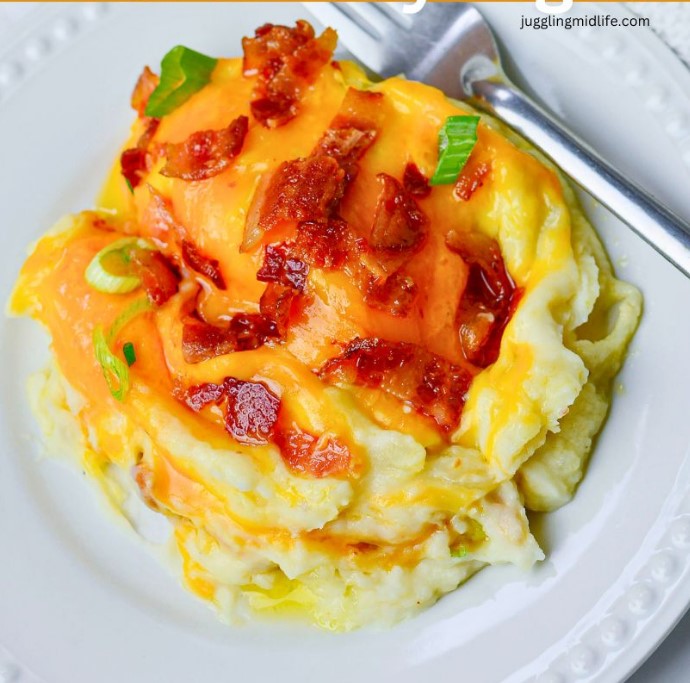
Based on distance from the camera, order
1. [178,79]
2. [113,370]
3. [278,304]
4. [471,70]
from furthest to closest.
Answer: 1. [471,70]
2. [178,79]
3. [113,370]
4. [278,304]

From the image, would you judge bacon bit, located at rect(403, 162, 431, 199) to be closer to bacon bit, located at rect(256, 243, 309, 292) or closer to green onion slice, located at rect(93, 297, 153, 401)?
bacon bit, located at rect(256, 243, 309, 292)

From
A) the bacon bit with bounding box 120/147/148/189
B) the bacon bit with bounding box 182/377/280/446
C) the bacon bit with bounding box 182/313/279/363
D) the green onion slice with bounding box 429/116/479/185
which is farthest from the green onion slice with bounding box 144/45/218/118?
the bacon bit with bounding box 182/377/280/446

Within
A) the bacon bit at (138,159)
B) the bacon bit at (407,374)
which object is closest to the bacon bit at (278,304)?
the bacon bit at (407,374)

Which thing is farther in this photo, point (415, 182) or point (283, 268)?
point (415, 182)

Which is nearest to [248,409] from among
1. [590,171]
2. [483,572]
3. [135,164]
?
[483,572]

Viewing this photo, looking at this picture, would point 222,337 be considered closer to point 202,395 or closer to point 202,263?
point 202,395

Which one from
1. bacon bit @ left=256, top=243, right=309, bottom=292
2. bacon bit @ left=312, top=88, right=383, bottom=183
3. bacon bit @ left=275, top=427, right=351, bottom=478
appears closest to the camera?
bacon bit @ left=275, top=427, right=351, bottom=478

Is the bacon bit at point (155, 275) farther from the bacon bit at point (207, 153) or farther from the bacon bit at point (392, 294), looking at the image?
the bacon bit at point (392, 294)
